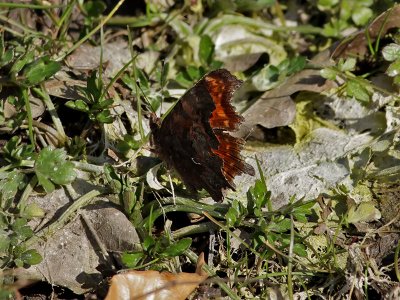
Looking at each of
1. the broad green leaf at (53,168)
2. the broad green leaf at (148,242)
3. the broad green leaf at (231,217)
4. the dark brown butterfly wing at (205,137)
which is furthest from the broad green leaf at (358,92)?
the broad green leaf at (53,168)

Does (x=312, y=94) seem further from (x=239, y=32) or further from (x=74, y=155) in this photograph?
(x=74, y=155)

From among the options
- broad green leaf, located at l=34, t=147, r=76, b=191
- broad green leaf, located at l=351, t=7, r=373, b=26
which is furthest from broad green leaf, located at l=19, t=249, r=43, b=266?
broad green leaf, located at l=351, t=7, r=373, b=26

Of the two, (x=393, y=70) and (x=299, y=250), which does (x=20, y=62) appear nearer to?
(x=299, y=250)

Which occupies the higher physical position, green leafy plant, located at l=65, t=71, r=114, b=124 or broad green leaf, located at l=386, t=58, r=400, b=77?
green leafy plant, located at l=65, t=71, r=114, b=124

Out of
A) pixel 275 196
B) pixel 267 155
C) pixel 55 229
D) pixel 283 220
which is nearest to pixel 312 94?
pixel 267 155

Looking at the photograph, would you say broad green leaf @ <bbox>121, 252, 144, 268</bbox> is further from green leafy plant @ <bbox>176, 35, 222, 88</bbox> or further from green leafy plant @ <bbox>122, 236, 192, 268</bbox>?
green leafy plant @ <bbox>176, 35, 222, 88</bbox>

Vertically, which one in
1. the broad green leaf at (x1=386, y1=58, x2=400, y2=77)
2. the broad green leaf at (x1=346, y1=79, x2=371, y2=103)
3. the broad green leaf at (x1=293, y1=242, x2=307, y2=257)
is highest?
the broad green leaf at (x1=386, y1=58, x2=400, y2=77)
